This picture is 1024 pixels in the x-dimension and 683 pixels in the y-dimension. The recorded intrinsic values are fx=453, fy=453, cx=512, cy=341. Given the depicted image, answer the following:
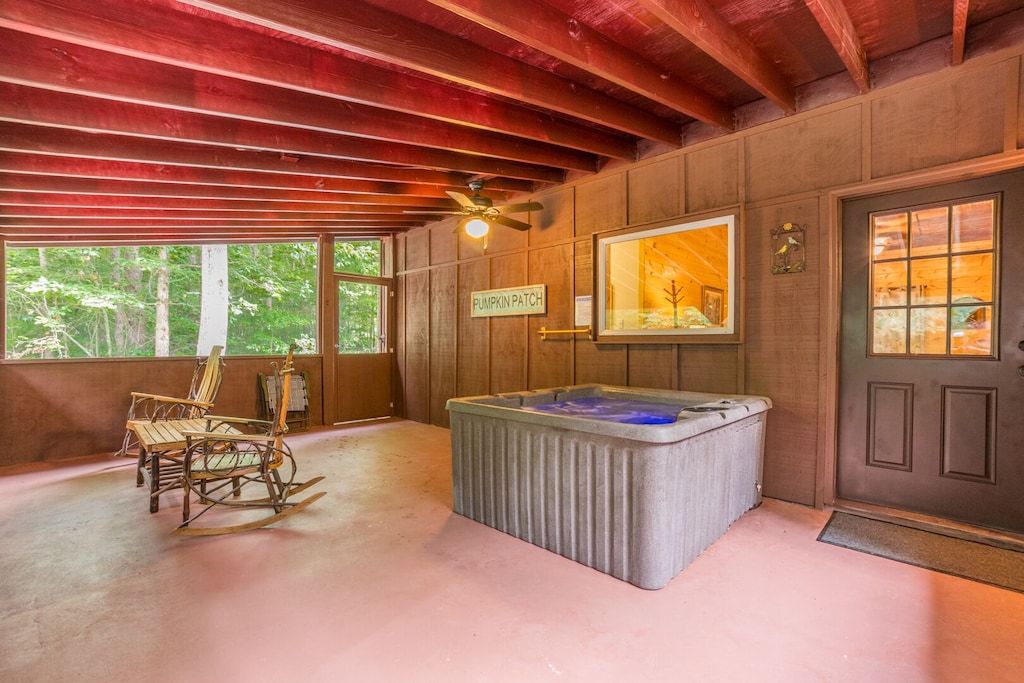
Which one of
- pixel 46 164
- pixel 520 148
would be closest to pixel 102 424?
pixel 46 164

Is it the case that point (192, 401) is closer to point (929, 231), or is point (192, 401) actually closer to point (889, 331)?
point (889, 331)

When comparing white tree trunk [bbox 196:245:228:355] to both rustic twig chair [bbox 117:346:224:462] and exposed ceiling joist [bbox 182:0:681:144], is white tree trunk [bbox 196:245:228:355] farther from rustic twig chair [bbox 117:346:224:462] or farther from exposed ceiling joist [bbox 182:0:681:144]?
exposed ceiling joist [bbox 182:0:681:144]

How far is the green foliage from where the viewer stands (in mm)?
8812

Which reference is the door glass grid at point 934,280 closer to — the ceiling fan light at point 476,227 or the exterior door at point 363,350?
the ceiling fan light at point 476,227

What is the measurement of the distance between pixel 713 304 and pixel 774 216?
2.53 feet

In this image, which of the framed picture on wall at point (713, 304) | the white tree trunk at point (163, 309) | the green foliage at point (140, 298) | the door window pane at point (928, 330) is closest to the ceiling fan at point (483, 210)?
the framed picture on wall at point (713, 304)

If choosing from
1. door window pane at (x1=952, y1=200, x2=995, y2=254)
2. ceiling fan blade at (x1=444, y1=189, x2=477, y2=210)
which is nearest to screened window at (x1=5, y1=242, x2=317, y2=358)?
ceiling fan blade at (x1=444, y1=189, x2=477, y2=210)

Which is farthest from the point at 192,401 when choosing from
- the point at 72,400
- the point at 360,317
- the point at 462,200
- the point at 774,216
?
the point at 774,216

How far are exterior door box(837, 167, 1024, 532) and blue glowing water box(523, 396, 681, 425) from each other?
1.34m

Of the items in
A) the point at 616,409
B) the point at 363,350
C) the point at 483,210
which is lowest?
the point at 616,409

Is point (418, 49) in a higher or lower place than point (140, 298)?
higher

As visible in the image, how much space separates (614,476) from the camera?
88.3 inches

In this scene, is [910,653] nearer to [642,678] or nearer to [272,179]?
[642,678]

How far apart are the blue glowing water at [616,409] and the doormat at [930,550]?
3.82 ft
